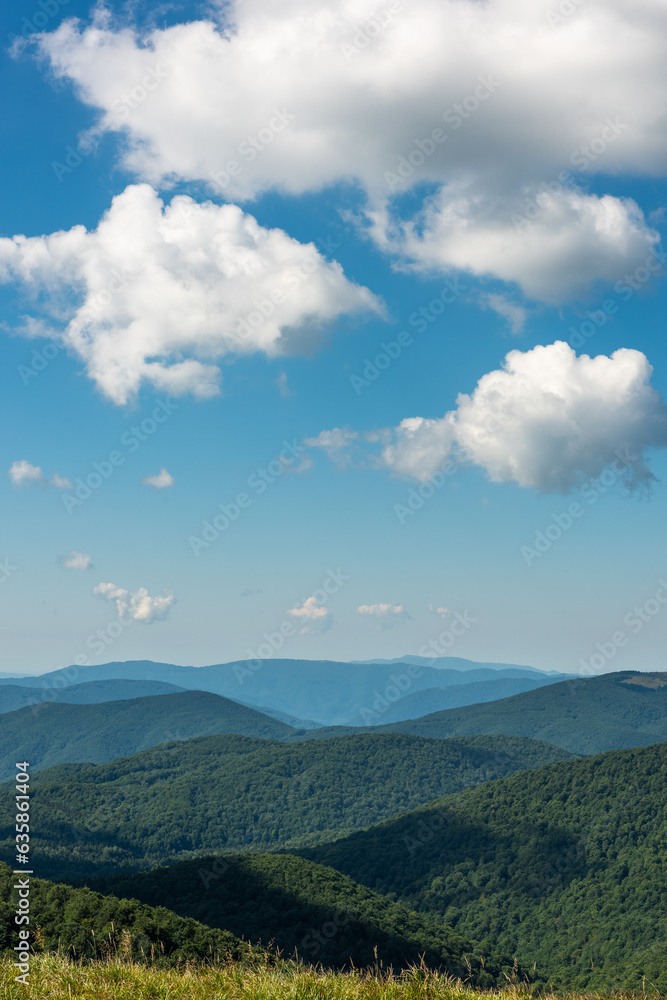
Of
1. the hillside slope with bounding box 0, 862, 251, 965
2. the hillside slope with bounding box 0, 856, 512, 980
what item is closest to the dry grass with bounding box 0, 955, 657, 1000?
the hillside slope with bounding box 0, 862, 251, 965

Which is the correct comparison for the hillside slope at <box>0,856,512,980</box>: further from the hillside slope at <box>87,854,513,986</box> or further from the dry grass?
the dry grass

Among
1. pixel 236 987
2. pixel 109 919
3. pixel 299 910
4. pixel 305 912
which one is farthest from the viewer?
pixel 299 910

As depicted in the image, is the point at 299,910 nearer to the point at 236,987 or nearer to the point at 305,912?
the point at 305,912

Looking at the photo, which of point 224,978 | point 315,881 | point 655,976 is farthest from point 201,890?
point 224,978

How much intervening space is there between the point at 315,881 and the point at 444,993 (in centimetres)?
14782

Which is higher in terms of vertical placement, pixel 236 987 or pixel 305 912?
pixel 236 987

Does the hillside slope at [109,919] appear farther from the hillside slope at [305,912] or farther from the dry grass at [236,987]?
the dry grass at [236,987]

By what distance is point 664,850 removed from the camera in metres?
194

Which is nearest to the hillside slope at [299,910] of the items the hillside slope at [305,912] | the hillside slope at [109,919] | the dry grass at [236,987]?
the hillside slope at [305,912]

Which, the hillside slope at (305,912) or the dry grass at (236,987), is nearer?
the dry grass at (236,987)

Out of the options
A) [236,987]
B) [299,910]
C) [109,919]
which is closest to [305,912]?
[299,910]

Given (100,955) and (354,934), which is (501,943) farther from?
(100,955)

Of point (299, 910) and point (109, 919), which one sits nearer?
point (109, 919)

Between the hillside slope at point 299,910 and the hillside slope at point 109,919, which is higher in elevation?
the hillside slope at point 109,919
